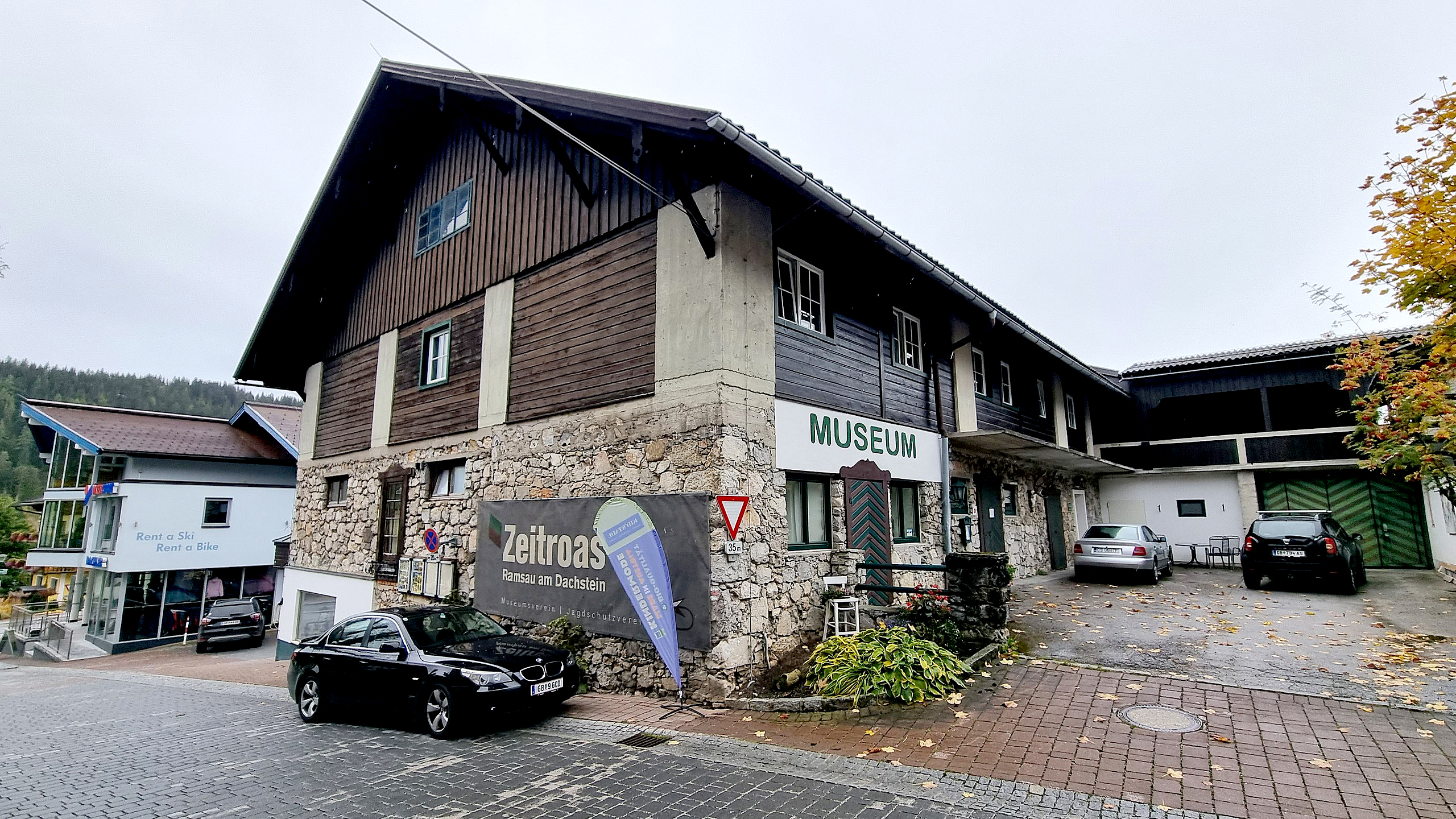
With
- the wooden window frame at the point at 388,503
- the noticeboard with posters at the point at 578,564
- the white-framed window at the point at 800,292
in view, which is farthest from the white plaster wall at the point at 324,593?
the white-framed window at the point at 800,292

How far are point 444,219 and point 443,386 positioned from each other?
3517mm

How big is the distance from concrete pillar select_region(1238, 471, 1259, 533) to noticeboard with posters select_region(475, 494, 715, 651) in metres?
19.5

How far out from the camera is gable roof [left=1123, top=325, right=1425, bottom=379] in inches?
729

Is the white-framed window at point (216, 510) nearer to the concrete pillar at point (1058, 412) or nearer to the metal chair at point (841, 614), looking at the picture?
the metal chair at point (841, 614)

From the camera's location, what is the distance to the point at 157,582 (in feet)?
82.0

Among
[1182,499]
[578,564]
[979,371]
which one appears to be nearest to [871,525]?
[578,564]

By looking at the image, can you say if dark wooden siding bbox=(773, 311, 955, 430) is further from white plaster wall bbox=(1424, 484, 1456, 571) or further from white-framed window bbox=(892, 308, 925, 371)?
white plaster wall bbox=(1424, 484, 1456, 571)

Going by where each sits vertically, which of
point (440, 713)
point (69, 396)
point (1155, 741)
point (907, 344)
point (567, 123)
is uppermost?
point (69, 396)

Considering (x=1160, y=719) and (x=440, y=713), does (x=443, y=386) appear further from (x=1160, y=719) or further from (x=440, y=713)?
(x=1160, y=719)

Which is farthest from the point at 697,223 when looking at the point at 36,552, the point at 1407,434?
the point at 36,552

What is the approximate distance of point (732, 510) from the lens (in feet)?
25.1

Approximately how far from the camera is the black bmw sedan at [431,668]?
7.03 metres

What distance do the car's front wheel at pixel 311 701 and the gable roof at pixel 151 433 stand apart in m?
21.2

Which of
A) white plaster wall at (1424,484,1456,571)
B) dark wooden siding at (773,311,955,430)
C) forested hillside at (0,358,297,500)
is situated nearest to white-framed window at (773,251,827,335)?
dark wooden siding at (773,311,955,430)
